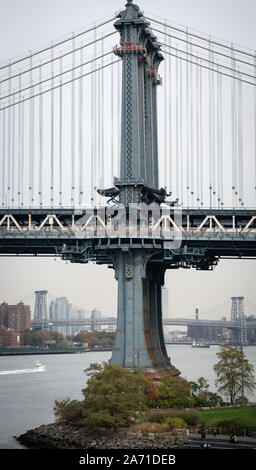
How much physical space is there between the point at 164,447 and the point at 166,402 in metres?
14.4

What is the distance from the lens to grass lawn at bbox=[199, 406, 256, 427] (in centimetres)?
6981

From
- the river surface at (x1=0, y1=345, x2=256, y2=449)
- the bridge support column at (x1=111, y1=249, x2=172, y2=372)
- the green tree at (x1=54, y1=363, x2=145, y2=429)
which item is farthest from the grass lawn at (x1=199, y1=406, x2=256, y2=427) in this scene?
the river surface at (x1=0, y1=345, x2=256, y2=449)

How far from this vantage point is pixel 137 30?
297 ft

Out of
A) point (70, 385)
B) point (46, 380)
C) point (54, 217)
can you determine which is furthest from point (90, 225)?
point (46, 380)

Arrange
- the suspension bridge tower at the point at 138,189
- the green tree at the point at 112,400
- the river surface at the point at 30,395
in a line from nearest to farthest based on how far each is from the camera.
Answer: the green tree at the point at 112,400
the river surface at the point at 30,395
the suspension bridge tower at the point at 138,189

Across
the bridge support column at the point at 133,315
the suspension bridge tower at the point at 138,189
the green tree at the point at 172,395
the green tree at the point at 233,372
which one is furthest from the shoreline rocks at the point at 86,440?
the green tree at the point at 233,372

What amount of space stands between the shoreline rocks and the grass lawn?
6171mm

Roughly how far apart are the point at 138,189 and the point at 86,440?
30.3 metres

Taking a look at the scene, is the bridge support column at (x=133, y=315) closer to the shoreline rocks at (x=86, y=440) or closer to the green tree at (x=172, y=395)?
the green tree at (x=172, y=395)

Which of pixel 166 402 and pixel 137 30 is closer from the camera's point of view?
pixel 166 402

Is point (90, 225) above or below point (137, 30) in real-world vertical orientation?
below

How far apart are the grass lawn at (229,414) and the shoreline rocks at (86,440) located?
6171mm

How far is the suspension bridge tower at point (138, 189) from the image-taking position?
8450cm

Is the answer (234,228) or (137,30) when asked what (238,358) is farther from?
(137,30)
